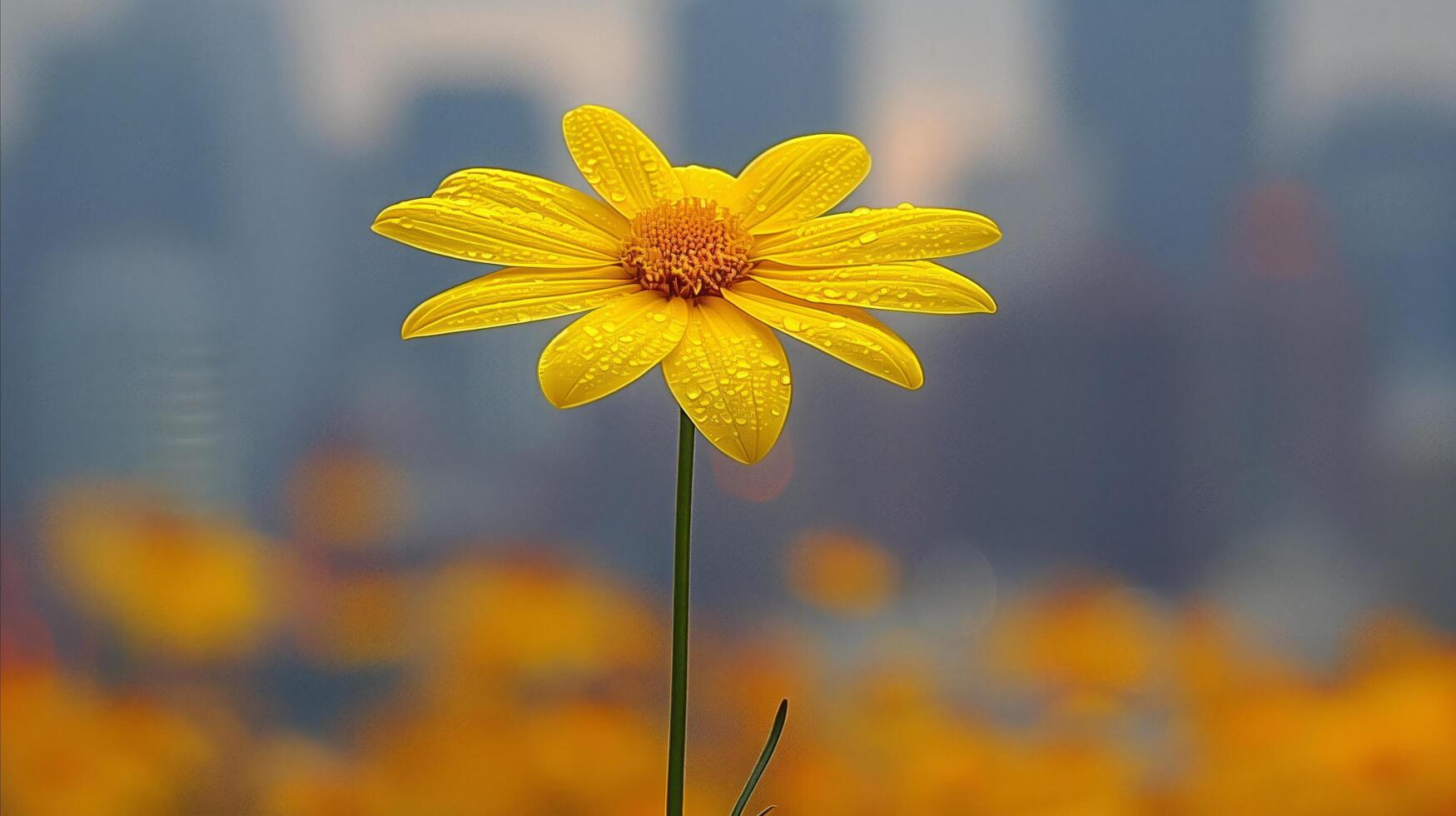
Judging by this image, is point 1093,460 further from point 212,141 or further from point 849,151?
point 212,141

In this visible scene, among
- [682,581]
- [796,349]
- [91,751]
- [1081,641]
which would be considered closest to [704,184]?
[682,581]

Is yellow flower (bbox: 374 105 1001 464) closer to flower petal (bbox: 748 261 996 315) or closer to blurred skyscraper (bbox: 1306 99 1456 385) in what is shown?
flower petal (bbox: 748 261 996 315)

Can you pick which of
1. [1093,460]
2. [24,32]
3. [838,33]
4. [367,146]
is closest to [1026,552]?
[1093,460]

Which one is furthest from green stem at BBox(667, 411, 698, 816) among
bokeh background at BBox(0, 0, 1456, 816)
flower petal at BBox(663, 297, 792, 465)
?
bokeh background at BBox(0, 0, 1456, 816)

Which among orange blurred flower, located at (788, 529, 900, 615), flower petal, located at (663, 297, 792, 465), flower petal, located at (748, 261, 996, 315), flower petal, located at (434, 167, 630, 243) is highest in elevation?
flower petal, located at (434, 167, 630, 243)

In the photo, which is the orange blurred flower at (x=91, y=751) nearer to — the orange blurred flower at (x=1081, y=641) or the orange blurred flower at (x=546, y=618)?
A: the orange blurred flower at (x=546, y=618)

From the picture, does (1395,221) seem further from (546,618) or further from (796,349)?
(546,618)
